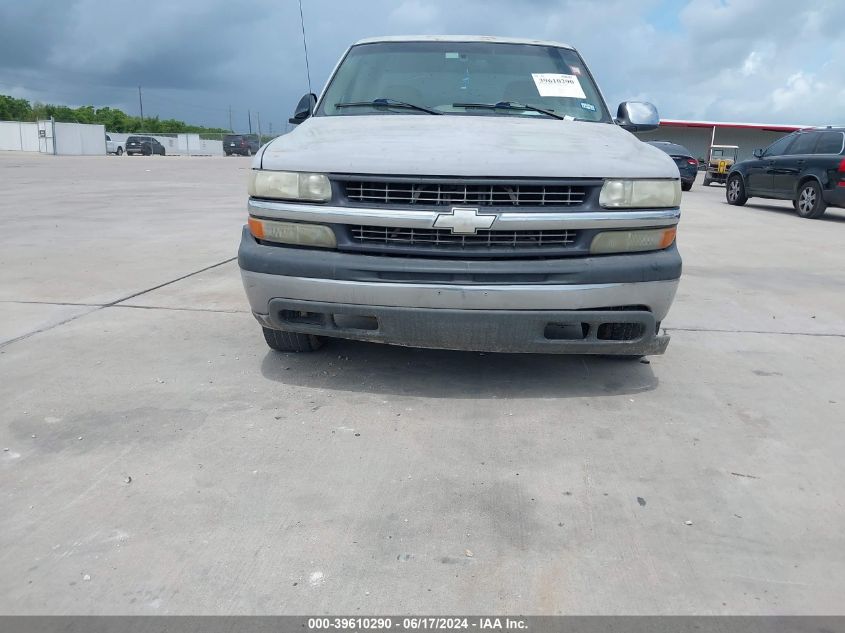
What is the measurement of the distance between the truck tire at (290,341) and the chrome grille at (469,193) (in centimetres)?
100

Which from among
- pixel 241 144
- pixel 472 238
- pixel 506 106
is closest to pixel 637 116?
pixel 506 106

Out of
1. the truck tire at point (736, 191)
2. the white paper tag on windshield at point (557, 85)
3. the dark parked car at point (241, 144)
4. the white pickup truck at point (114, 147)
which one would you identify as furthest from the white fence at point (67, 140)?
the white paper tag on windshield at point (557, 85)

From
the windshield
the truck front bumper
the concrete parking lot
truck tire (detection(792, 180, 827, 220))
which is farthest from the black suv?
the truck front bumper

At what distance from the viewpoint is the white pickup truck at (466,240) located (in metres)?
3.34

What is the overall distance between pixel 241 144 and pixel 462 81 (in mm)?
56708

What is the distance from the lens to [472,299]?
10.9ft

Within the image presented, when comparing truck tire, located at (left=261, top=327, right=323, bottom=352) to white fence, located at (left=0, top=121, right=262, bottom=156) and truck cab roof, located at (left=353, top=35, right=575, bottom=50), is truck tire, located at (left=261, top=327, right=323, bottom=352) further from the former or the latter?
white fence, located at (left=0, top=121, right=262, bottom=156)

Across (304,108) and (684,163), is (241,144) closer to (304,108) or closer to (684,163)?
(684,163)

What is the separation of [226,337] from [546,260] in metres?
2.20

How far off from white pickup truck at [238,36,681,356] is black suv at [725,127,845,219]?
11072 mm

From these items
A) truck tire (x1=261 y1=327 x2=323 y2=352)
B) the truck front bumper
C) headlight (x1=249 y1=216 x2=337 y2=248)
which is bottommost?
truck tire (x1=261 y1=327 x2=323 y2=352)

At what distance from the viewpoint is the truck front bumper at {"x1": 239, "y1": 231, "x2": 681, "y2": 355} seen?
131 inches

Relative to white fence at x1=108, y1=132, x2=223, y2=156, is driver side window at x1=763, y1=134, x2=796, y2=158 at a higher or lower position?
lower

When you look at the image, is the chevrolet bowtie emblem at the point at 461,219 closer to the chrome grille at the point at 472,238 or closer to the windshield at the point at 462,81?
the chrome grille at the point at 472,238
